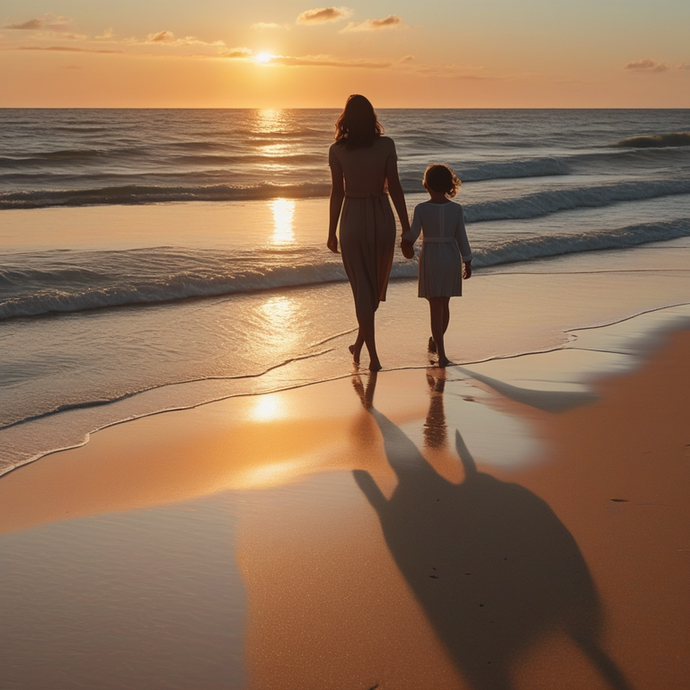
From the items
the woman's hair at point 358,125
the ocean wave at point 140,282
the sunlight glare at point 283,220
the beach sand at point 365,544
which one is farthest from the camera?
the sunlight glare at point 283,220

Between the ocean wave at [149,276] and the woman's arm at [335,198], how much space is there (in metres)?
3.30

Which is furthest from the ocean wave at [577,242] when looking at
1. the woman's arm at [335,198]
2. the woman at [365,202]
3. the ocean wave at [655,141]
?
the ocean wave at [655,141]

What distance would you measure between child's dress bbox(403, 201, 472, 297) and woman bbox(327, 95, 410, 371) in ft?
0.72

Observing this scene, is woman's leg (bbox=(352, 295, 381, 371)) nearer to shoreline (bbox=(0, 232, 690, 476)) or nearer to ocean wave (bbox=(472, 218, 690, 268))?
shoreline (bbox=(0, 232, 690, 476))

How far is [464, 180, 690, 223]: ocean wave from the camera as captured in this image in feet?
54.3

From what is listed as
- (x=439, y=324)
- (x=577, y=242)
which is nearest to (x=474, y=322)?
(x=439, y=324)

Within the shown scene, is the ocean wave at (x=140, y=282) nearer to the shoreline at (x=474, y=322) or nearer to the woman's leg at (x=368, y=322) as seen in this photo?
the shoreline at (x=474, y=322)

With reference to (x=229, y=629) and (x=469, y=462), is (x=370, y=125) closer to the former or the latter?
(x=469, y=462)

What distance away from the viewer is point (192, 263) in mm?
10055

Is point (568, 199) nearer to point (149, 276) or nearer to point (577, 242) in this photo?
point (577, 242)

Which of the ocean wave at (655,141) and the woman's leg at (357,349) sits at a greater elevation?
the woman's leg at (357,349)

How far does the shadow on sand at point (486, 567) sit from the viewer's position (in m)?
2.50

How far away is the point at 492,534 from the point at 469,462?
0.82 meters

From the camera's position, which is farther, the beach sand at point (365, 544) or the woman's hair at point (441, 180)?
the woman's hair at point (441, 180)
